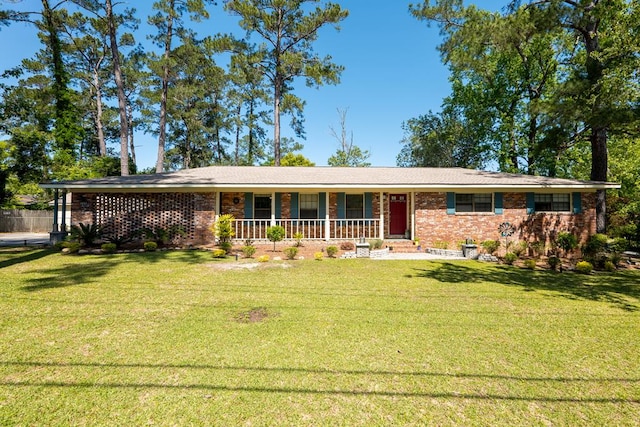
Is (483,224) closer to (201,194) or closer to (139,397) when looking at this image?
(201,194)

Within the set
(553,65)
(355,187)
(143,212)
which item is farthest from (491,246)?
(553,65)

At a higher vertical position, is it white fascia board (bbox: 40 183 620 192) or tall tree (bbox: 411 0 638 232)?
tall tree (bbox: 411 0 638 232)

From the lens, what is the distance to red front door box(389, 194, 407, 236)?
45.0ft

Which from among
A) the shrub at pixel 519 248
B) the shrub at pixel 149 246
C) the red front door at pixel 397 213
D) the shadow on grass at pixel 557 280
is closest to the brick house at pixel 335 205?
the red front door at pixel 397 213

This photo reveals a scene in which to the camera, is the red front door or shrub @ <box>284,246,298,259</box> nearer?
shrub @ <box>284,246,298,259</box>

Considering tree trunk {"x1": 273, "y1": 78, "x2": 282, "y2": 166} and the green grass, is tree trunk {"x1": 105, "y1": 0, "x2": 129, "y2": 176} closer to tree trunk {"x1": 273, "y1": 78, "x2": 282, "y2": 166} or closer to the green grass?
tree trunk {"x1": 273, "y1": 78, "x2": 282, "y2": 166}

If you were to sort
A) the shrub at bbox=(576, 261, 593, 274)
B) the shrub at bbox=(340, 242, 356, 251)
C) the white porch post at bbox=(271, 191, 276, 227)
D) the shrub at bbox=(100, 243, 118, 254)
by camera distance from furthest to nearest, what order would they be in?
1. the white porch post at bbox=(271, 191, 276, 227)
2. the shrub at bbox=(340, 242, 356, 251)
3. the shrub at bbox=(100, 243, 118, 254)
4. the shrub at bbox=(576, 261, 593, 274)

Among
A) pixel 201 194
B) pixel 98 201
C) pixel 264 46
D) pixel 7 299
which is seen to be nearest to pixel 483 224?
pixel 201 194

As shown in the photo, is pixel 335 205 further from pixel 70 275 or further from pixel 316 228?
pixel 70 275

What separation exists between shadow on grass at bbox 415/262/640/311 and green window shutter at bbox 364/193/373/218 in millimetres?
4283

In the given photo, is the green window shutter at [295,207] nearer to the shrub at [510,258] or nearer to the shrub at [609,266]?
the shrub at [510,258]

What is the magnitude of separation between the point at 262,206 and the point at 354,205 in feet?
14.2

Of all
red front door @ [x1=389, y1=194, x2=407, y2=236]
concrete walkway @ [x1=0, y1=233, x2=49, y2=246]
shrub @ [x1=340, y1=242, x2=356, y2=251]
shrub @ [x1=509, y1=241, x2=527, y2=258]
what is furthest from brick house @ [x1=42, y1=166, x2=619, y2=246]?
concrete walkway @ [x1=0, y1=233, x2=49, y2=246]

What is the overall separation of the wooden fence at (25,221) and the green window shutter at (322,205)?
72.2 ft
